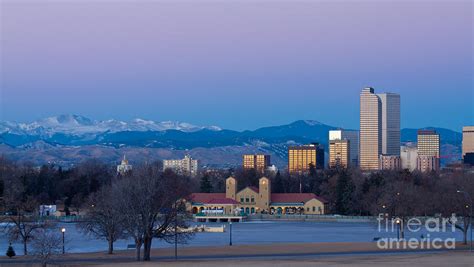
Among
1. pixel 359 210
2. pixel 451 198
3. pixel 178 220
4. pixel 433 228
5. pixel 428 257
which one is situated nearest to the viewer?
pixel 428 257

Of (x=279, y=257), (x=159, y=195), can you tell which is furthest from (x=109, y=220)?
(x=279, y=257)

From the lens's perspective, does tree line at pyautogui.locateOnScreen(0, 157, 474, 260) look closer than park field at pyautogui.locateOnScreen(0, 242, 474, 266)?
No

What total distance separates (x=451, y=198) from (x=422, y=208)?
91.2ft

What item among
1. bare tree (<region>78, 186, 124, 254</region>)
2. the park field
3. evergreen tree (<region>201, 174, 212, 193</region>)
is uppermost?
evergreen tree (<region>201, 174, 212, 193</region>)

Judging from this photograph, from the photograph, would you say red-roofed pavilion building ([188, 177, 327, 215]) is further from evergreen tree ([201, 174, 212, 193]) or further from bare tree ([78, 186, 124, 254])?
bare tree ([78, 186, 124, 254])

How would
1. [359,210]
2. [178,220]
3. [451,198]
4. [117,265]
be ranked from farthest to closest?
[359,210] < [451,198] < [178,220] < [117,265]

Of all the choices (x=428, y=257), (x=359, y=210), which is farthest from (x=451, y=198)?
(x=359, y=210)

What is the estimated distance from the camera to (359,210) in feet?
433

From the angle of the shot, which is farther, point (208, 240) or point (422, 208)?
point (422, 208)

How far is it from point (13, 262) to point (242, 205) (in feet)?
293

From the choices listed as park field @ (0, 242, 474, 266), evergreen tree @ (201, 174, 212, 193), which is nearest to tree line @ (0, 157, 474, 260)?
evergreen tree @ (201, 174, 212, 193)

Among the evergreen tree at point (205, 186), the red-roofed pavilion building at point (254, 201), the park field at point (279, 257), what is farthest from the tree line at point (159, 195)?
the red-roofed pavilion building at point (254, 201)

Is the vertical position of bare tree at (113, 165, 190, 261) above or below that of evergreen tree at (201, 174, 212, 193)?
below

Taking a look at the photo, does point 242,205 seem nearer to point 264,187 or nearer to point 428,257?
point 264,187
